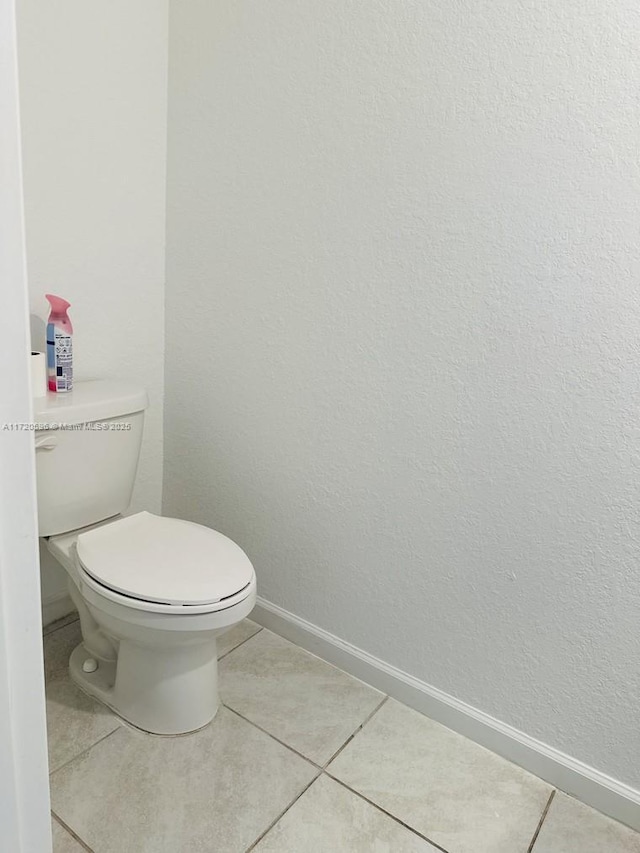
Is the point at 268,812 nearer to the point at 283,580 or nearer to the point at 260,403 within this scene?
the point at 283,580

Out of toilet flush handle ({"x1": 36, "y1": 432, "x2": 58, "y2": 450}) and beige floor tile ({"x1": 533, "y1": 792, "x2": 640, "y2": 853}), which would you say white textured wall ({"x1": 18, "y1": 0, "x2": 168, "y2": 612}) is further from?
beige floor tile ({"x1": 533, "y1": 792, "x2": 640, "y2": 853})

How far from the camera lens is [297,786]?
55.1 inches

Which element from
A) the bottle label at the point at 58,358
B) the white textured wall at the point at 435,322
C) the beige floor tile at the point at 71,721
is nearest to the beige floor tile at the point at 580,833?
the white textured wall at the point at 435,322

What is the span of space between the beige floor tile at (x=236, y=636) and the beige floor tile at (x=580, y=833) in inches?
35.4

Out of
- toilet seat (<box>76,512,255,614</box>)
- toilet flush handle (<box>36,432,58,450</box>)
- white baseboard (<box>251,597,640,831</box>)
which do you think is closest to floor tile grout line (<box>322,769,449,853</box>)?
white baseboard (<box>251,597,640,831</box>)

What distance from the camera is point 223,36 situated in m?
1.68

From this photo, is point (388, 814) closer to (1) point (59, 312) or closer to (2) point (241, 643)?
(2) point (241, 643)

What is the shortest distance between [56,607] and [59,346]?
0.80 meters

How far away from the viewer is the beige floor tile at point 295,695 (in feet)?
5.09

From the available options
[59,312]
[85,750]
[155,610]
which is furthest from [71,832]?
[59,312]

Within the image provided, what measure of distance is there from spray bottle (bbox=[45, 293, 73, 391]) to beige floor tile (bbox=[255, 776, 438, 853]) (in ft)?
3.66

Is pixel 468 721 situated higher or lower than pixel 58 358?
lower

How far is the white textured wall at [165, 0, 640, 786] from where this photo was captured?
4.10ft

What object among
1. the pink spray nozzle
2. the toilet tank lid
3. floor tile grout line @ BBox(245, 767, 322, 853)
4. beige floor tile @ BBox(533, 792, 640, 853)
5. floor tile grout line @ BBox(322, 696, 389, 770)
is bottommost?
beige floor tile @ BBox(533, 792, 640, 853)
